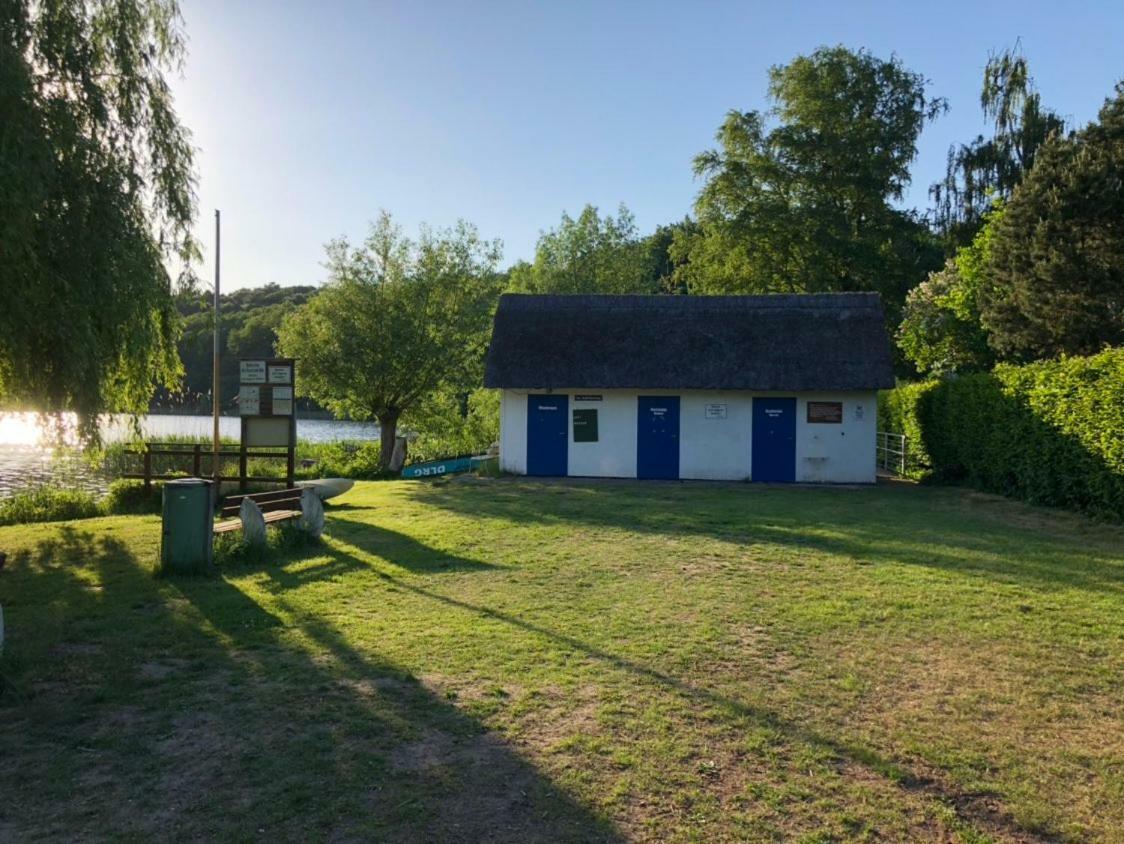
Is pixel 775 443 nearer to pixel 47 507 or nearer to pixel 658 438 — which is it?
pixel 658 438

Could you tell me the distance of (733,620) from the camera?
288 inches

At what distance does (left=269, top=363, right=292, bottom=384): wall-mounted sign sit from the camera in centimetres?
1584

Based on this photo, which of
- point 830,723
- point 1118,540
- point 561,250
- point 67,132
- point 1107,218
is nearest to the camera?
point 830,723

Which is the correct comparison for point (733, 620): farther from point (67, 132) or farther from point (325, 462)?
point (325, 462)

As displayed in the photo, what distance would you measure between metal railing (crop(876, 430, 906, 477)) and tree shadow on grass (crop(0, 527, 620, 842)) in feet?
69.3

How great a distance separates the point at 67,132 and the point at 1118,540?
14424mm

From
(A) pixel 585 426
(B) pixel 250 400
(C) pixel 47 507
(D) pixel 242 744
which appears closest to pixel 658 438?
(A) pixel 585 426

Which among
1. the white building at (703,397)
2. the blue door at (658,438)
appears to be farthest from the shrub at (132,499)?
the blue door at (658,438)

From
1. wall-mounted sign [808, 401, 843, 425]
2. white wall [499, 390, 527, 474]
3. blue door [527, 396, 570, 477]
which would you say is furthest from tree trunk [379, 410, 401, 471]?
wall-mounted sign [808, 401, 843, 425]

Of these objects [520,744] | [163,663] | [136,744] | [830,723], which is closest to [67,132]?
[163,663]

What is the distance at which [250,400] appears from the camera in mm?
15898

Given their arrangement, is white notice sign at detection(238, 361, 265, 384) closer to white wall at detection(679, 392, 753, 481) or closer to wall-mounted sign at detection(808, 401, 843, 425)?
white wall at detection(679, 392, 753, 481)

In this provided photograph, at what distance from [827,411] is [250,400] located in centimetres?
1450

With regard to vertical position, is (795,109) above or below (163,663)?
above
